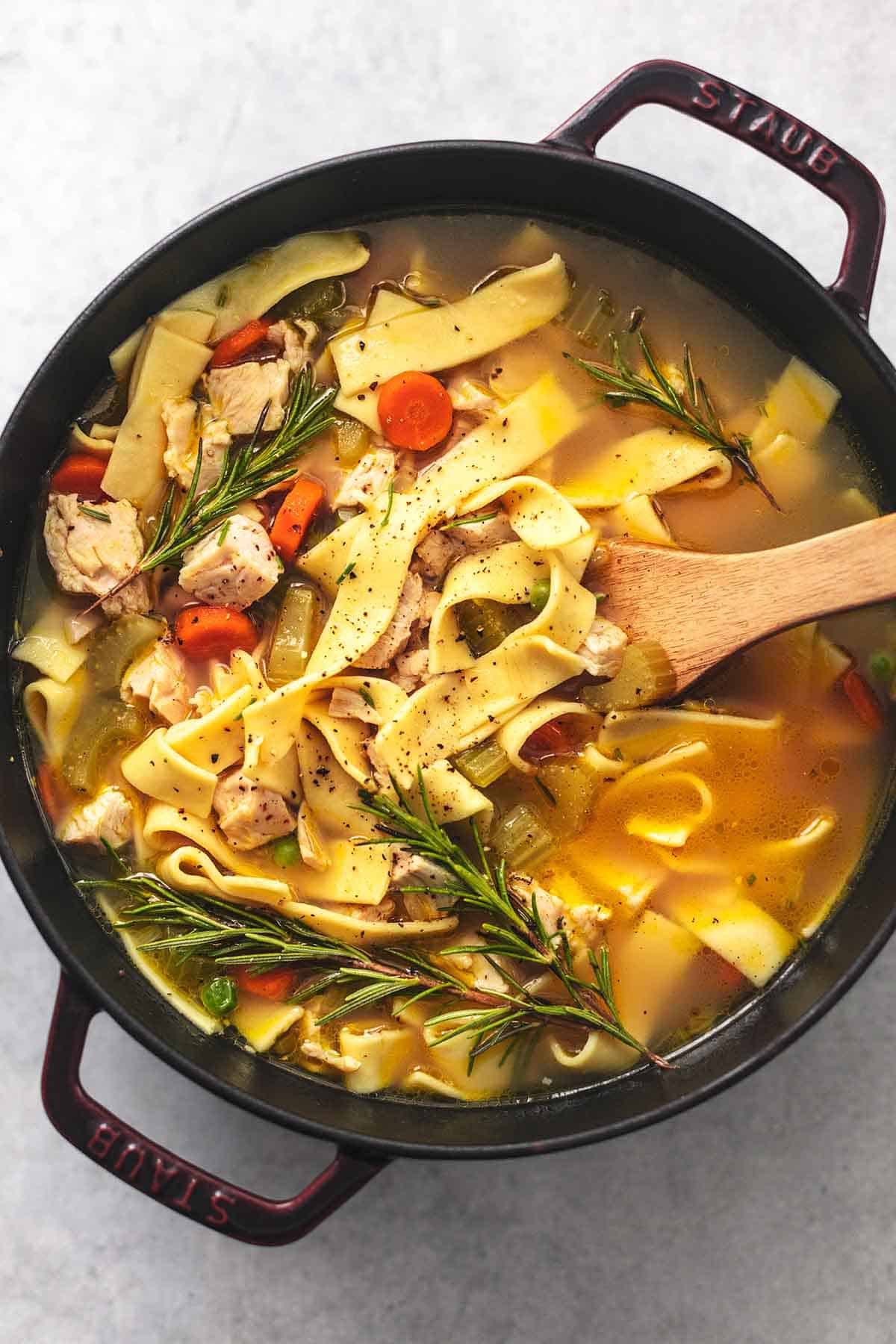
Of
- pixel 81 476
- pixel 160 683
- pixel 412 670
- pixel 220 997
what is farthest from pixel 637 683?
pixel 81 476

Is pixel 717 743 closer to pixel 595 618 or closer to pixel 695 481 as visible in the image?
pixel 595 618

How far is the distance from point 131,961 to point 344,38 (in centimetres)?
304

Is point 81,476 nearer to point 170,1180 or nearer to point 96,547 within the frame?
point 96,547

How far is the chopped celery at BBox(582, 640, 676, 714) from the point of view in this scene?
11.5ft

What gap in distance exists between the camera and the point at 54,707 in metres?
3.53

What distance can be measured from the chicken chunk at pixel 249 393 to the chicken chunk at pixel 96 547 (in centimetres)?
41

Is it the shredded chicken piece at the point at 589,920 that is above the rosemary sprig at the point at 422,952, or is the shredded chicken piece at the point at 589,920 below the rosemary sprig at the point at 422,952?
above

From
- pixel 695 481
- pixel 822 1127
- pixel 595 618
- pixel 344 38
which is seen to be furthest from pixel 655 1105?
pixel 344 38

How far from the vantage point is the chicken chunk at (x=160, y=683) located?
351 cm

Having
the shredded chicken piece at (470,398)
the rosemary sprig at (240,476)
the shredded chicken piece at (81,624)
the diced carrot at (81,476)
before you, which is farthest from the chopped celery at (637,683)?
the diced carrot at (81,476)

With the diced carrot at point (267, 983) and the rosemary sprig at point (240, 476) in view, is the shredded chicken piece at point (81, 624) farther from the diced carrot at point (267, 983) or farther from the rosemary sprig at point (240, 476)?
the diced carrot at point (267, 983)

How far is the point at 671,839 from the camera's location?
3596 millimetres

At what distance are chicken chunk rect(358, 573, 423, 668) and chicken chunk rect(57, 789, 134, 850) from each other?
2.73 feet

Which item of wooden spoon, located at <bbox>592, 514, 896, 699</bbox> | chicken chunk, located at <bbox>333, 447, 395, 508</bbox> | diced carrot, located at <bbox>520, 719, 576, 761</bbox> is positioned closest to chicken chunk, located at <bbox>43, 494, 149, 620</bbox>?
chicken chunk, located at <bbox>333, 447, 395, 508</bbox>
